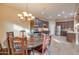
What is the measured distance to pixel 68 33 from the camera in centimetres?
238

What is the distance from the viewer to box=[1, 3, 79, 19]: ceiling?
225 centimetres

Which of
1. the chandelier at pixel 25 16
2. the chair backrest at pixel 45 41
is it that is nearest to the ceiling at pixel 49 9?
the chandelier at pixel 25 16

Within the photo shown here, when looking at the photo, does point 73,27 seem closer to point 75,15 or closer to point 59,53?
point 75,15

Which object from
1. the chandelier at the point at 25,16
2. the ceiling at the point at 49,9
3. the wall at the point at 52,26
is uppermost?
the ceiling at the point at 49,9

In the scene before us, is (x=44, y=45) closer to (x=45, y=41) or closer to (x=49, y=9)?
(x=45, y=41)

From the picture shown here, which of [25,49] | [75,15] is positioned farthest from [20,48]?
[75,15]

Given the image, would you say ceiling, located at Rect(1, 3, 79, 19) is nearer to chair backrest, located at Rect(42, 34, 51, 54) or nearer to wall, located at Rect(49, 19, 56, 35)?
wall, located at Rect(49, 19, 56, 35)

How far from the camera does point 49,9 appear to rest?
2371 millimetres

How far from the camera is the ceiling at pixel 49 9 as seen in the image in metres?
2.25

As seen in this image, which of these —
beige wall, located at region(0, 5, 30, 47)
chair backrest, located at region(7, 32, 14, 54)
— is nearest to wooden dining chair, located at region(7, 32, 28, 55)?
chair backrest, located at region(7, 32, 14, 54)

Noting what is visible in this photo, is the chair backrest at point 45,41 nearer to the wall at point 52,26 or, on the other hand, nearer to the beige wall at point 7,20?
the wall at point 52,26

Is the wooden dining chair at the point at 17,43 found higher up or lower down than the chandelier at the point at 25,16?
lower down

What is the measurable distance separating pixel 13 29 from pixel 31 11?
17.2 inches
